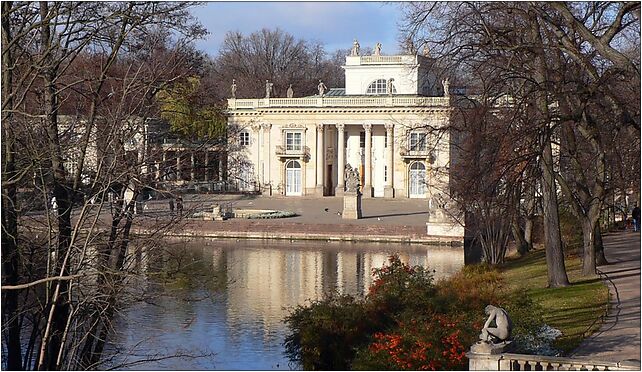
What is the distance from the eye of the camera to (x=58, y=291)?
37.7 ft

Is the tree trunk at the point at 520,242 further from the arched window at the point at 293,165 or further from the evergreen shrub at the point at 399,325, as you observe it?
the arched window at the point at 293,165

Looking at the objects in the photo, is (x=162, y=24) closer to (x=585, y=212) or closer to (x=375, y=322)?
(x=375, y=322)

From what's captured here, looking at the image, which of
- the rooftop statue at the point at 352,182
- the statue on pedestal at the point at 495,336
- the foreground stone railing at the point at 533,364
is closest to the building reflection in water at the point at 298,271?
the rooftop statue at the point at 352,182

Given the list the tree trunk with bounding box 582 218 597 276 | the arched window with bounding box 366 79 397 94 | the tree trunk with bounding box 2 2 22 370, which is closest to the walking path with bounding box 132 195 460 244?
the tree trunk with bounding box 582 218 597 276

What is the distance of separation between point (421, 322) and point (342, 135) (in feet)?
157

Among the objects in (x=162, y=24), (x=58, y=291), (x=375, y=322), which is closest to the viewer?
(x=58, y=291)

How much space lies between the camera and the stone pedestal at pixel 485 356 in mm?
12523

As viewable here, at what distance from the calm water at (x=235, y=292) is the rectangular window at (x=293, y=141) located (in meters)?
23.0

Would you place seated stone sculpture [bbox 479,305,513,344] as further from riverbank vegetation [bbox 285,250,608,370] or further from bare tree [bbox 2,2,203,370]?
bare tree [bbox 2,2,203,370]

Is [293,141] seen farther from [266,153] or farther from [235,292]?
[235,292]

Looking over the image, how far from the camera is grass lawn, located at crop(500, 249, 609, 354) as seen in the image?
16.9m

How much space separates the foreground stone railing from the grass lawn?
2625 mm

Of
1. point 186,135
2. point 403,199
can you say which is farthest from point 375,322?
point 403,199

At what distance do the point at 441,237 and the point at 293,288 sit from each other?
46.8 ft
